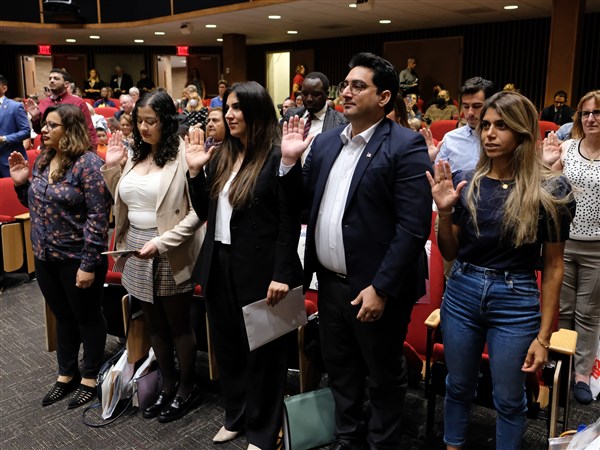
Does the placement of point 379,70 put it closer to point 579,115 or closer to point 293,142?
point 293,142

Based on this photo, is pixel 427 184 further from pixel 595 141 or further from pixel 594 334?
pixel 594 334

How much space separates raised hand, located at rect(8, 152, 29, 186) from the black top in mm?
2281

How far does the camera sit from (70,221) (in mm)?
2764

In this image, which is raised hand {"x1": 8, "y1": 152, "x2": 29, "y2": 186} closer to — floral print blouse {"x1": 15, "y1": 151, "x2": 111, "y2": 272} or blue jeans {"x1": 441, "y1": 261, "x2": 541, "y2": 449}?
floral print blouse {"x1": 15, "y1": 151, "x2": 111, "y2": 272}

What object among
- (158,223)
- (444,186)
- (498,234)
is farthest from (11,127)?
(498,234)

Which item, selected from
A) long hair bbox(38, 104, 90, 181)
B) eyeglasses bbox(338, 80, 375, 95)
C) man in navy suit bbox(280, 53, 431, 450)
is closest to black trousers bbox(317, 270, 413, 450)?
man in navy suit bbox(280, 53, 431, 450)

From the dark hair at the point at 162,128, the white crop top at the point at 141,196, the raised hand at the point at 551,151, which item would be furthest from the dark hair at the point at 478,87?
the white crop top at the point at 141,196

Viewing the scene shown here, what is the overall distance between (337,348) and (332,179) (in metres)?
0.65

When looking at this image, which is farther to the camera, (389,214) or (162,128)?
(162,128)

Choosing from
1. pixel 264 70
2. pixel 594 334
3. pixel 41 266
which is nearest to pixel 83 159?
pixel 41 266

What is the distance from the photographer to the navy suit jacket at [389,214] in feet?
6.44

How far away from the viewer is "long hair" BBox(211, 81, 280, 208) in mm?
2285

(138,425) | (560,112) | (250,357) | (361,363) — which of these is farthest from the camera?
(560,112)

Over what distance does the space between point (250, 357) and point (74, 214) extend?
3.71ft
